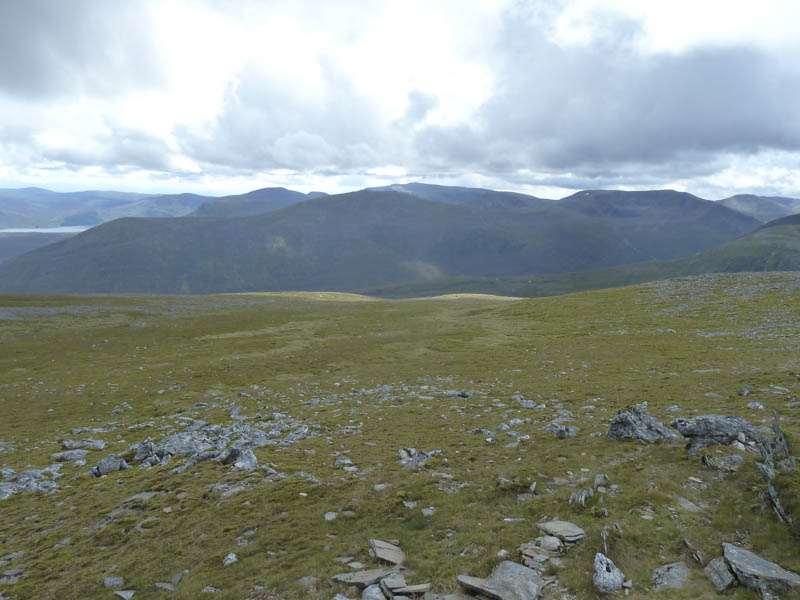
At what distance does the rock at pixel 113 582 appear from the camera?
1254cm

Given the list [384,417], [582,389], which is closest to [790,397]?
[582,389]

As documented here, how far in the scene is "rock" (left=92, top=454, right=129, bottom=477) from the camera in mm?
21516

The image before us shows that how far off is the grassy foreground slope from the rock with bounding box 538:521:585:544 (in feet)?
1.74

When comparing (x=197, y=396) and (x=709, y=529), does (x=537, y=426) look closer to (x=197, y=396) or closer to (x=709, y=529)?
(x=709, y=529)

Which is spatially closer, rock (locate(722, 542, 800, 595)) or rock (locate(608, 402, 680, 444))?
rock (locate(722, 542, 800, 595))

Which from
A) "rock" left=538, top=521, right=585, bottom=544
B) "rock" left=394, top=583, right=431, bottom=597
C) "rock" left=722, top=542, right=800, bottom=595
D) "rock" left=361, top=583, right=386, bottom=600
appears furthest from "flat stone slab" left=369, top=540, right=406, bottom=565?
"rock" left=722, top=542, right=800, bottom=595

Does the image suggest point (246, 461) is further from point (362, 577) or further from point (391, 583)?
point (391, 583)

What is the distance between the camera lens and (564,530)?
1250 centimetres

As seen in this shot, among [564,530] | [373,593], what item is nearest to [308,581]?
[373,593]

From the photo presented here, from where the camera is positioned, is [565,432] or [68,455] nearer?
[565,432]

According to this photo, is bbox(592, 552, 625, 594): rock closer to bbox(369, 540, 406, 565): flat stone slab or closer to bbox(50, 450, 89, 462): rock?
bbox(369, 540, 406, 565): flat stone slab

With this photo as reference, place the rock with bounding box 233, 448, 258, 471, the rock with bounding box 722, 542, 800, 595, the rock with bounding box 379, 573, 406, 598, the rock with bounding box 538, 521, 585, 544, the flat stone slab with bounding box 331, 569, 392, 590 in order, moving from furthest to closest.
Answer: the rock with bounding box 233, 448, 258, 471
the rock with bounding box 538, 521, 585, 544
the flat stone slab with bounding box 331, 569, 392, 590
the rock with bounding box 379, 573, 406, 598
the rock with bounding box 722, 542, 800, 595

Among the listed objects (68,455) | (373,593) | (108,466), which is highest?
(373,593)

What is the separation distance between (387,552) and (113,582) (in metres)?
8.45
